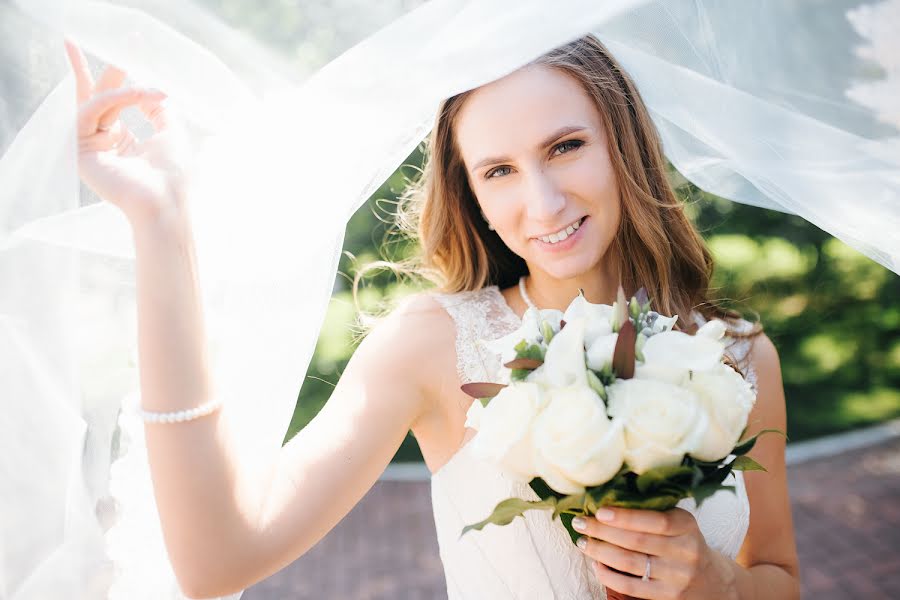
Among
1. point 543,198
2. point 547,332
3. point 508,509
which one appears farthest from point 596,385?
point 543,198

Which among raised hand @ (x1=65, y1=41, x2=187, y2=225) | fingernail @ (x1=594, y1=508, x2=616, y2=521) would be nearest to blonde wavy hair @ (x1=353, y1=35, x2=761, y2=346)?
raised hand @ (x1=65, y1=41, x2=187, y2=225)

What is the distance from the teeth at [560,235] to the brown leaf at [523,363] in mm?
616

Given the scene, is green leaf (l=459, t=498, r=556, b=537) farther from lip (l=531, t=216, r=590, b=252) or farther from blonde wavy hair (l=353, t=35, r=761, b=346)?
blonde wavy hair (l=353, t=35, r=761, b=346)

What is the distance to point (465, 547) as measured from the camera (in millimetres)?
2213

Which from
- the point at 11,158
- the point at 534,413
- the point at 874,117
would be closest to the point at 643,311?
the point at 534,413

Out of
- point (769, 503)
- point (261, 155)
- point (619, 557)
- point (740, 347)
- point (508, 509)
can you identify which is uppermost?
point (261, 155)

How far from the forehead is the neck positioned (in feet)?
1.71

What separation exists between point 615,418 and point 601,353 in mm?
144

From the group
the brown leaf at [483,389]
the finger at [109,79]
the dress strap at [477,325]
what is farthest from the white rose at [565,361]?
the finger at [109,79]

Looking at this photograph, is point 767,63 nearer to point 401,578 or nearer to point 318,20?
point 318,20

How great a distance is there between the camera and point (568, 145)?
6.92 feet

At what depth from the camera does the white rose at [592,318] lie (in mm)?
1597

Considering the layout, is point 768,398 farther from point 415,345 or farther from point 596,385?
point 596,385

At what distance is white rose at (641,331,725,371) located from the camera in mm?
1496
